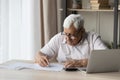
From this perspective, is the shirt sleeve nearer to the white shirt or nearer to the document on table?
the white shirt

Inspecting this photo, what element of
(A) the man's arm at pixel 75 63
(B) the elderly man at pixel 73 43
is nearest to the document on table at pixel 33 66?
(A) the man's arm at pixel 75 63

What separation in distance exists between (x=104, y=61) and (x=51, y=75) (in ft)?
1.33

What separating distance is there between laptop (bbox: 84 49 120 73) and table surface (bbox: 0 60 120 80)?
5 cm

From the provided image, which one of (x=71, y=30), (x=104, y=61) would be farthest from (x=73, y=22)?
(x=104, y=61)

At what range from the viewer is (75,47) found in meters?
2.69

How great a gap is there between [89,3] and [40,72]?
2.02 meters

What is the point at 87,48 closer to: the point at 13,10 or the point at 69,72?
the point at 69,72

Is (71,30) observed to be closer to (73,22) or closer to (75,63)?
(73,22)

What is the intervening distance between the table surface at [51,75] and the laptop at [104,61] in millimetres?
45

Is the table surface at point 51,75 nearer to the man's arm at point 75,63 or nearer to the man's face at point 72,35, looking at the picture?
the man's arm at point 75,63

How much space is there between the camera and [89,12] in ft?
13.4

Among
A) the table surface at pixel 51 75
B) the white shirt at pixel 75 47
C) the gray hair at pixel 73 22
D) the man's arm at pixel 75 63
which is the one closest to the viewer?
the table surface at pixel 51 75

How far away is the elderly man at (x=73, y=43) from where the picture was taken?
8.49 ft

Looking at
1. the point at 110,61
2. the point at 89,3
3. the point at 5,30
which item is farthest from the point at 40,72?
the point at 89,3
